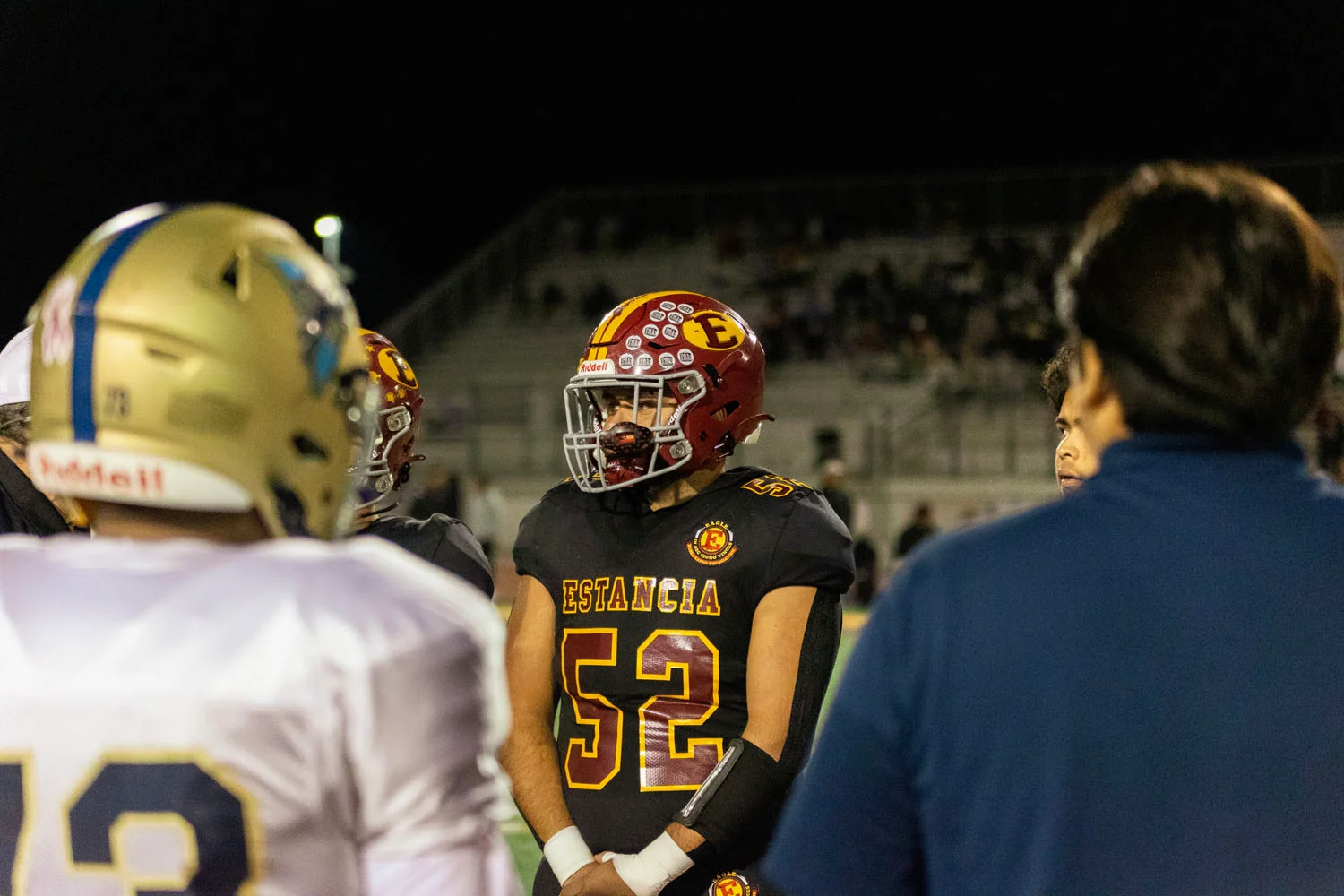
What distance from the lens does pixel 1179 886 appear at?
1343 mm

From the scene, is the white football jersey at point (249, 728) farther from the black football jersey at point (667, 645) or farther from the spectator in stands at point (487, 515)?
the spectator in stands at point (487, 515)

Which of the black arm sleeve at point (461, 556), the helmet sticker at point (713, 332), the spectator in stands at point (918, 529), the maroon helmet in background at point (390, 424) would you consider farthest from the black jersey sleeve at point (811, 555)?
the spectator in stands at point (918, 529)

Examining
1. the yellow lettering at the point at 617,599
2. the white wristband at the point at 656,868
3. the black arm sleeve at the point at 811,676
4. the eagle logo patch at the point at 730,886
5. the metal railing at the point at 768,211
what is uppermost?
the metal railing at the point at 768,211

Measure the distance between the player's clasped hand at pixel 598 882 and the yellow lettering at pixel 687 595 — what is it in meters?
0.54

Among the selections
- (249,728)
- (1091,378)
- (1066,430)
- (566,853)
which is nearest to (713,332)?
(1066,430)

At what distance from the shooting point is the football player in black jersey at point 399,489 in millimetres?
3256

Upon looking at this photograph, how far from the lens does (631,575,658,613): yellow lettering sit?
297 centimetres

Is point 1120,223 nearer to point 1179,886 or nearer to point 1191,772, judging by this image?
point 1191,772

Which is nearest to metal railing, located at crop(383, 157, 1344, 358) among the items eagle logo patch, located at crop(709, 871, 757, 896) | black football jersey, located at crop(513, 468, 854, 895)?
black football jersey, located at crop(513, 468, 854, 895)

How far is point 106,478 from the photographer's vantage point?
4.61 feet

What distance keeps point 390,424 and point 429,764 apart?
86.7 inches

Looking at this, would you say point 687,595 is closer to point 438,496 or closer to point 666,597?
point 666,597

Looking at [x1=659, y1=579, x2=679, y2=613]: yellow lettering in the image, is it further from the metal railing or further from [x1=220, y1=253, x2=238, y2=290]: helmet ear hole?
the metal railing

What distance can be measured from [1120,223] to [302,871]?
3.53ft
